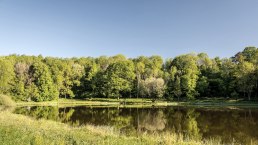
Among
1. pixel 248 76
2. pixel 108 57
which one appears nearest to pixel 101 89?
pixel 108 57

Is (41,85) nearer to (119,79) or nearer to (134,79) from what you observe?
(119,79)

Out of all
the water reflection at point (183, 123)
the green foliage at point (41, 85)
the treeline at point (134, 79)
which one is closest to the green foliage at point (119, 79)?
the treeline at point (134, 79)

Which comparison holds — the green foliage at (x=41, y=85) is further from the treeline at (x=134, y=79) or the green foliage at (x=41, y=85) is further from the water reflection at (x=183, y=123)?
the water reflection at (x=183, y=123)

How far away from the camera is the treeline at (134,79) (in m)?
77.3

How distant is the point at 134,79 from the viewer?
93.4 m

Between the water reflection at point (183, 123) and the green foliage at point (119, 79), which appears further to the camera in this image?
the green foliage at point (119, 79)

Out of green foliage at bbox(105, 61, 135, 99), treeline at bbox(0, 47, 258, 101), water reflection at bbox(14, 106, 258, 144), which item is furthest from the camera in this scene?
green foliage at bbox(105, 61, 135, 99)

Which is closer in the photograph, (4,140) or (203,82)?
(4,140)

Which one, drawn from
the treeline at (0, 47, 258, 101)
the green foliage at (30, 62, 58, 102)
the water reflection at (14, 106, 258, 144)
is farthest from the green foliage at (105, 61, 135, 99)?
the water reflection at (14, 106, 258, 144)

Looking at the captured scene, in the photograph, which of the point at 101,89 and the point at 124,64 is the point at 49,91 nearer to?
the point at 101,89

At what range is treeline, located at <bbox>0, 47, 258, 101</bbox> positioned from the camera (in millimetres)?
77312

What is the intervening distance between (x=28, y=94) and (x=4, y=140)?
63.7 meters

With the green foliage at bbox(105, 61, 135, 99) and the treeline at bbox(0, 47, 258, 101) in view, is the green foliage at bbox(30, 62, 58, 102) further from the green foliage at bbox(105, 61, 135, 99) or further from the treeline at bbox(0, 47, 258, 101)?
the green foliage at bbox(105, 61, 135, 99)

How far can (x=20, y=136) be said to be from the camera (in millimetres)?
15914
